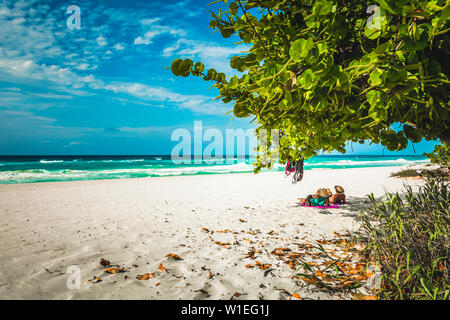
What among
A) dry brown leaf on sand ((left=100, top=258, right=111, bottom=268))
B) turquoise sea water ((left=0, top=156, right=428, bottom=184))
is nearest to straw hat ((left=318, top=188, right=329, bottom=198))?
dry brown leaf on sand ((left=100, top=258, right=111, bottom=268))

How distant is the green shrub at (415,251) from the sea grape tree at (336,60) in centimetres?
141

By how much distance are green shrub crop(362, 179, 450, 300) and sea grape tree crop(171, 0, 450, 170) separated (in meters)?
1.41

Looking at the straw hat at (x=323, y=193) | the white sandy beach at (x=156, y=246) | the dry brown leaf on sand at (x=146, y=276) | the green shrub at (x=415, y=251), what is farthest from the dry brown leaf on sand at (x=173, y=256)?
the straw hat at (x=323, y=193)

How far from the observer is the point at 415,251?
2.98m

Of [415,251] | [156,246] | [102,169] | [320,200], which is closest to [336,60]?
[415,251]

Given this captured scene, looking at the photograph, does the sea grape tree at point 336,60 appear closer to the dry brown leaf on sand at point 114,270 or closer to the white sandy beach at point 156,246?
the white sandy beach at point 156,246

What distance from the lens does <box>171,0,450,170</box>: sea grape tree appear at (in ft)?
4.42

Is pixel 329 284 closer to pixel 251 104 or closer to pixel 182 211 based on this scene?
pixel 251 104

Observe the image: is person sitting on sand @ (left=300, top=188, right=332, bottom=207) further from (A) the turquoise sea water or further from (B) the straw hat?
(A) the turquoise sea water

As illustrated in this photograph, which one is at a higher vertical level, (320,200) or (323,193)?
(323,193)

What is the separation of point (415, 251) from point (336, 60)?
2.77 m

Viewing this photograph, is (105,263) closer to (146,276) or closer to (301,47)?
(146,276)
